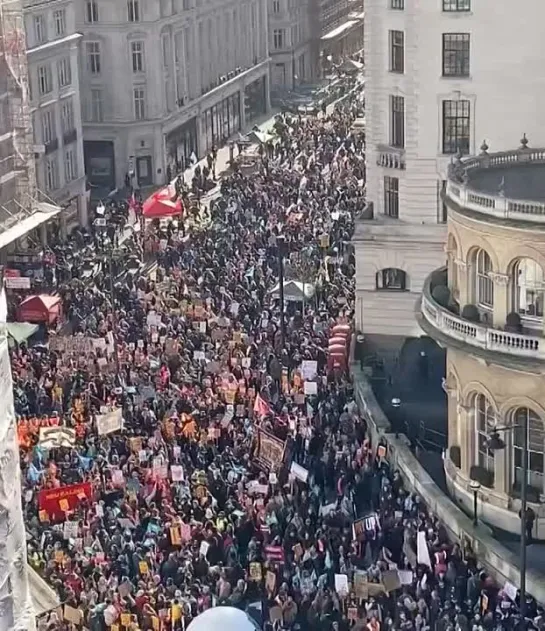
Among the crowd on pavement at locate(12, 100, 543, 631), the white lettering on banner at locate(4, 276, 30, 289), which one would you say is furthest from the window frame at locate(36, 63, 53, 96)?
the white lettering on banner at locate(4, 276, 30, 289)

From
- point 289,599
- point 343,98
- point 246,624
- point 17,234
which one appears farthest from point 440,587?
point 343,98

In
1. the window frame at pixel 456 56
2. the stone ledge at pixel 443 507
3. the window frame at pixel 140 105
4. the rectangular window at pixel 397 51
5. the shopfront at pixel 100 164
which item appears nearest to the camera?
the stone ledge at pixel 443 507

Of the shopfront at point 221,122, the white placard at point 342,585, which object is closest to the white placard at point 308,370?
the white placard at point 342,585

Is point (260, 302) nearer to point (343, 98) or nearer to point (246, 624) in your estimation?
point (246, 624)

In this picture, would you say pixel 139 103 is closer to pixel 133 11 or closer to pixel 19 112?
pixel 133 11

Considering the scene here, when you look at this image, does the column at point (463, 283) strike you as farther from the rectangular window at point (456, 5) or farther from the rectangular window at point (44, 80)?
the rectangular window at point (44, 80)

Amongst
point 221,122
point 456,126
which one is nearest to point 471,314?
point 456,126
